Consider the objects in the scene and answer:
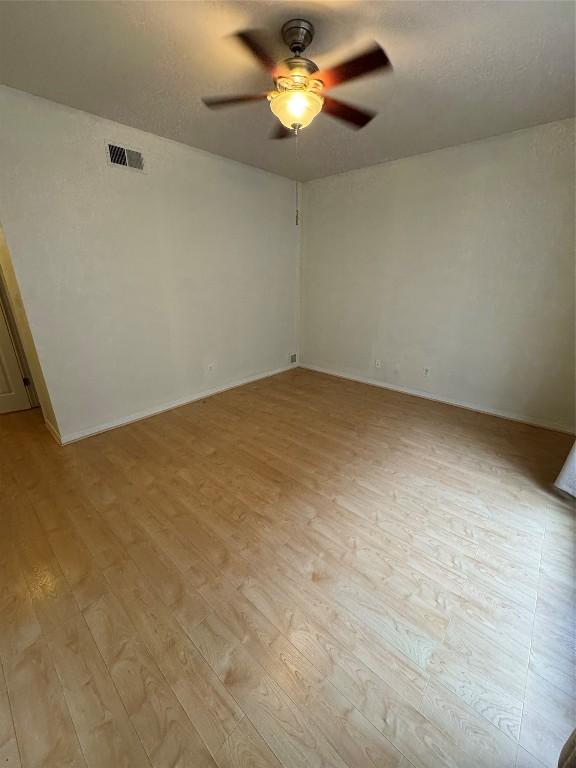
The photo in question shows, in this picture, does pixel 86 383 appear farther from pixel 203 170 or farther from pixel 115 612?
pixel 203 170

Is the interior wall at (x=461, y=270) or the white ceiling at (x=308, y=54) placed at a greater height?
the white ceiling at (x=308, y=54)

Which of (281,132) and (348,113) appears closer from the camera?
(348,113)

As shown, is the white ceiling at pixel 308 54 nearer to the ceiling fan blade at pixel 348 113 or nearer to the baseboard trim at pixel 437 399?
the ceiling fan blade at pixel 348 113

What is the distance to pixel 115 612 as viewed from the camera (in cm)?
138

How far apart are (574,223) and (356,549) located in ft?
10.1

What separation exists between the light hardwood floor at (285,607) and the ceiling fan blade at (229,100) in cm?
240

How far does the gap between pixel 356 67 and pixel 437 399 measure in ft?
9.79

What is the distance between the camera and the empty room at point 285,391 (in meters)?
1.12

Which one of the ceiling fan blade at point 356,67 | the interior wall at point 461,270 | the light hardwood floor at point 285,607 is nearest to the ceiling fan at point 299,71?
the ceiling fan blade at point 356,67

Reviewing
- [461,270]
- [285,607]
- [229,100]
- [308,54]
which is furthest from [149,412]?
[461,270]

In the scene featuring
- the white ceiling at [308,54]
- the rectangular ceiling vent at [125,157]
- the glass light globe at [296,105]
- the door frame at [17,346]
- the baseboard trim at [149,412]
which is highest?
the white ceiling at [308,54]

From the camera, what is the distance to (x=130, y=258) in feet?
9.20

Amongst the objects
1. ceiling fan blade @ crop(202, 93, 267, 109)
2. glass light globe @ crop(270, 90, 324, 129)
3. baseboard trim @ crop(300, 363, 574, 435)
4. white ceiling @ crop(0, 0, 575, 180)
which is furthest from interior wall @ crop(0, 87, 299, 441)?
glass light globe @ crop(270, 90, 324, 129)

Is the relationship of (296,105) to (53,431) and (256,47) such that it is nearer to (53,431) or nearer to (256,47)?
(256,47)
